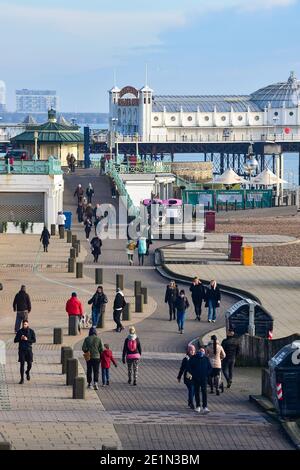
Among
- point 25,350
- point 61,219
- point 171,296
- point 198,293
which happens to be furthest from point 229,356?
point 61,219

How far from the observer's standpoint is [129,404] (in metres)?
25.4

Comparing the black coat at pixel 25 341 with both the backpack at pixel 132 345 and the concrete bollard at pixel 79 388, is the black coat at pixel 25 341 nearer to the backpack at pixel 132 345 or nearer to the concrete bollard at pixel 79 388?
the backpack at pixel 132 345

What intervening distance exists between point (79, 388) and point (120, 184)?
155 feet

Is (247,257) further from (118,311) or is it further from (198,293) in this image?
(118,311)

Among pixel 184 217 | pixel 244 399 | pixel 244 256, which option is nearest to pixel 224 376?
pixel 244 399

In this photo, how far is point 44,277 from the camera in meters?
45.3

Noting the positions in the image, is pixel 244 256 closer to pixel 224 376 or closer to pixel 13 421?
pixel 224 376

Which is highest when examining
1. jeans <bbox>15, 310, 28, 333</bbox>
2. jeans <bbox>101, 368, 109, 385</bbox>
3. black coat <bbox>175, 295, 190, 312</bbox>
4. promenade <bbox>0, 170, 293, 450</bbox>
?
black coat <bbox>175, 295, 190, 312</bbox>

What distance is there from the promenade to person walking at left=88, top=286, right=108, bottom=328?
1.14 ft

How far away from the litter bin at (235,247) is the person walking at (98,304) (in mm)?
15290

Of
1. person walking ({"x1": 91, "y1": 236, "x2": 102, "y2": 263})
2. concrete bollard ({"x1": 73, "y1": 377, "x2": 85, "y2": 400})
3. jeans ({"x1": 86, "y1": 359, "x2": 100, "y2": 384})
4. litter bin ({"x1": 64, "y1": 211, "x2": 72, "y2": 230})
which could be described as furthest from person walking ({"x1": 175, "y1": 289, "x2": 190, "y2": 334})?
litter bin ({"x1": 64, "y1": 211, "x2": 72, "y2": 230})

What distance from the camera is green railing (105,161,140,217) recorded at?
66331mm

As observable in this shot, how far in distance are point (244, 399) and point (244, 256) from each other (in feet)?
75.7

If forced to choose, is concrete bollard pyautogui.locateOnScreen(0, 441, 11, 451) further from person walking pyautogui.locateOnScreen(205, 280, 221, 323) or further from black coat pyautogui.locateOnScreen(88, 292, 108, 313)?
person walking pyautogui.locateOnScreen(205, 280, 221, 323)
